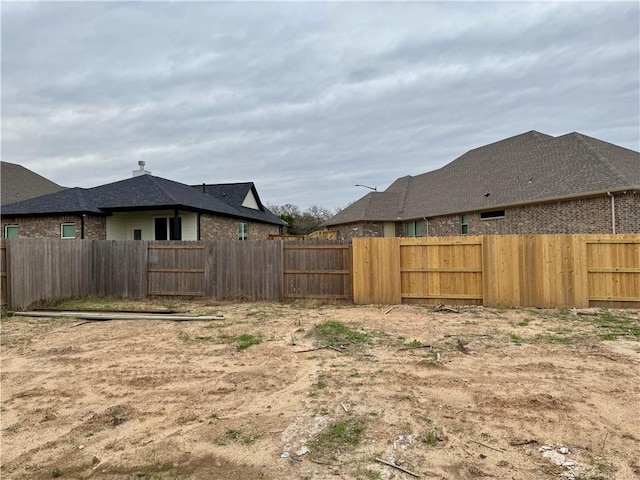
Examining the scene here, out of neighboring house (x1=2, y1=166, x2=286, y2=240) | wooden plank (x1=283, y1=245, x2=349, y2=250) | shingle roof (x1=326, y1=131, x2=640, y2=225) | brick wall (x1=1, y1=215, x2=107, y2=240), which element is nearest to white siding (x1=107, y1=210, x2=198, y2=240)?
neighboring house (x1=2, y1=166, x2=286, y2=240)

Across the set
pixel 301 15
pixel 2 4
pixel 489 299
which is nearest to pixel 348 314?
pixel 489 299

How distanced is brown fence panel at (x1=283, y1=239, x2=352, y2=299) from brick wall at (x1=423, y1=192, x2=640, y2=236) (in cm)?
952

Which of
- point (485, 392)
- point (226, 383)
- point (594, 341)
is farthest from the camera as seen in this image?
point (594, 341)

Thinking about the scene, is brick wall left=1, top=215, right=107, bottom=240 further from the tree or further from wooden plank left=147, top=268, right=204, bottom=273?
the tree

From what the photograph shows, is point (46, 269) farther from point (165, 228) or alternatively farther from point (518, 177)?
point (518, 177)

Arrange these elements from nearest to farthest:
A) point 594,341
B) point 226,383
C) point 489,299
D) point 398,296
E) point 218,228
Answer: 1. point 226,383
2. point 594,341
3. point 489,299
4. point 398,296
5. point 218,228

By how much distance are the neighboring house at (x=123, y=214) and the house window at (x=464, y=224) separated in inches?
474

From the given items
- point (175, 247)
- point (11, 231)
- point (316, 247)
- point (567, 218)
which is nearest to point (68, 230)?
point (11, 231)

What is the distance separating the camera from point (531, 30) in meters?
11.6

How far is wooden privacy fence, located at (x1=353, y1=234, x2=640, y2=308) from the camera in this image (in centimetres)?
884

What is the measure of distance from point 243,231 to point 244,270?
11.8 metres

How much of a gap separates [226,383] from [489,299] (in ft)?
23.7

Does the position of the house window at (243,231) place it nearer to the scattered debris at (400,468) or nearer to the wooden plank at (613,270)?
the wooden plank at (613,270)

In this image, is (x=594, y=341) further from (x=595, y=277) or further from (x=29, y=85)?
(x=29, y=85)
